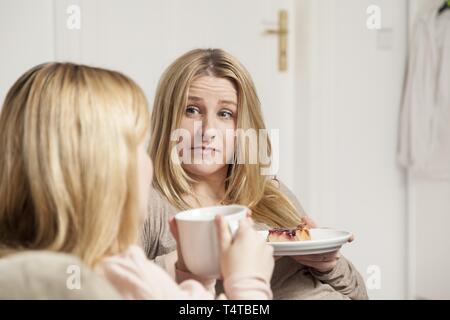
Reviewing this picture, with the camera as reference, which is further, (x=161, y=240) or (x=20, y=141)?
(x=161, y=240)

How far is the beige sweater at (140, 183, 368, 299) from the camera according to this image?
0.78 metres

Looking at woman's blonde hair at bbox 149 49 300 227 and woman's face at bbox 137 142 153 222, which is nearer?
woman's face at bbox 137 142 153 222

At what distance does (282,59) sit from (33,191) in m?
1.56

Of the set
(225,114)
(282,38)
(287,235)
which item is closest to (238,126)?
(225,114)

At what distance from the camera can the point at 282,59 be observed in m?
2.00

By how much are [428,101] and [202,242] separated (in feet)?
5.29

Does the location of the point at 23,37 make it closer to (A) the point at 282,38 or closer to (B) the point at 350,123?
(A) the point at 282,38

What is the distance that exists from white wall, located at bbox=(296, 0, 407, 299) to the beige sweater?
114 centimetres

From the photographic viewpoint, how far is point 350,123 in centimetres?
203

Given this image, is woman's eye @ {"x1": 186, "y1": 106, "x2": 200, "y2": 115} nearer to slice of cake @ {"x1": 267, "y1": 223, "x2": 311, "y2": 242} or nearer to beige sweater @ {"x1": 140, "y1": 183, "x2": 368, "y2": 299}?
beige sweater @ {"x1": 140, "y1": 183, "x2": 368, "y2": 299}

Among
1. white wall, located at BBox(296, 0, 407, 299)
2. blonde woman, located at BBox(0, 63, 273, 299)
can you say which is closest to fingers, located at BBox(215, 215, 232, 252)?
blonde woman, located at BBox(0, 63, 273, 299)
